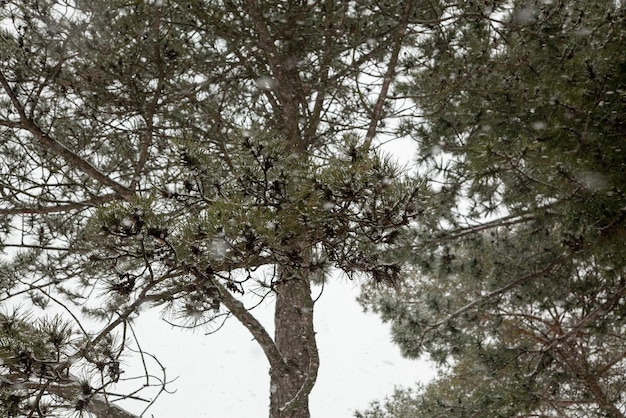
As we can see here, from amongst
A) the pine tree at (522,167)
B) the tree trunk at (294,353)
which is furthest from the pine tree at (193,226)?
the pine tree at (522,167)

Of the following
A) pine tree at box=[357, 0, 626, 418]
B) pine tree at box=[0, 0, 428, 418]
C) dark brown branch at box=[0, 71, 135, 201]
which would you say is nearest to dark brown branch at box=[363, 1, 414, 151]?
pine tree at box=[0, 0, 428, 418]

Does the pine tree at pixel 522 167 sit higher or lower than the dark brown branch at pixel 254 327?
higher

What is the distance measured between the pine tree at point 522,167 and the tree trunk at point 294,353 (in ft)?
3.21

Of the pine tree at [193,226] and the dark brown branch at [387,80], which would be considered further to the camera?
the dark brown branch at [387,80]

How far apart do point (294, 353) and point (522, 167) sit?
68.9 inches

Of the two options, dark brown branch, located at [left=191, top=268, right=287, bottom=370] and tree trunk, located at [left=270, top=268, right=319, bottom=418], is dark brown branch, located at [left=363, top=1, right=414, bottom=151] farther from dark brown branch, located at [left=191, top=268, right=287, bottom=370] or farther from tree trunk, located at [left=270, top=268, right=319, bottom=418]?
dark brown branch, located at [left=191, top=268, right=287, bottom=370]

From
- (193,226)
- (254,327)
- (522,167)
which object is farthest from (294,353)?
(193,226)

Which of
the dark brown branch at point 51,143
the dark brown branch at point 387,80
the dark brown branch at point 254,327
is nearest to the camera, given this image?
the dark brown branch at point 51,143

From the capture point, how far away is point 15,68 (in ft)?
10.6

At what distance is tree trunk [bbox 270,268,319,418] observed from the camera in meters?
2.97

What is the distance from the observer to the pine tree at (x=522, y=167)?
311cm

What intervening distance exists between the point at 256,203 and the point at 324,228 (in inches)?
9.4

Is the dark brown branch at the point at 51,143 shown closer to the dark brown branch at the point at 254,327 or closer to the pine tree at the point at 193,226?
the pine tree at the point at 193,226

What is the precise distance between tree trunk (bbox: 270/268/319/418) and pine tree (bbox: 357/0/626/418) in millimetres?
977
